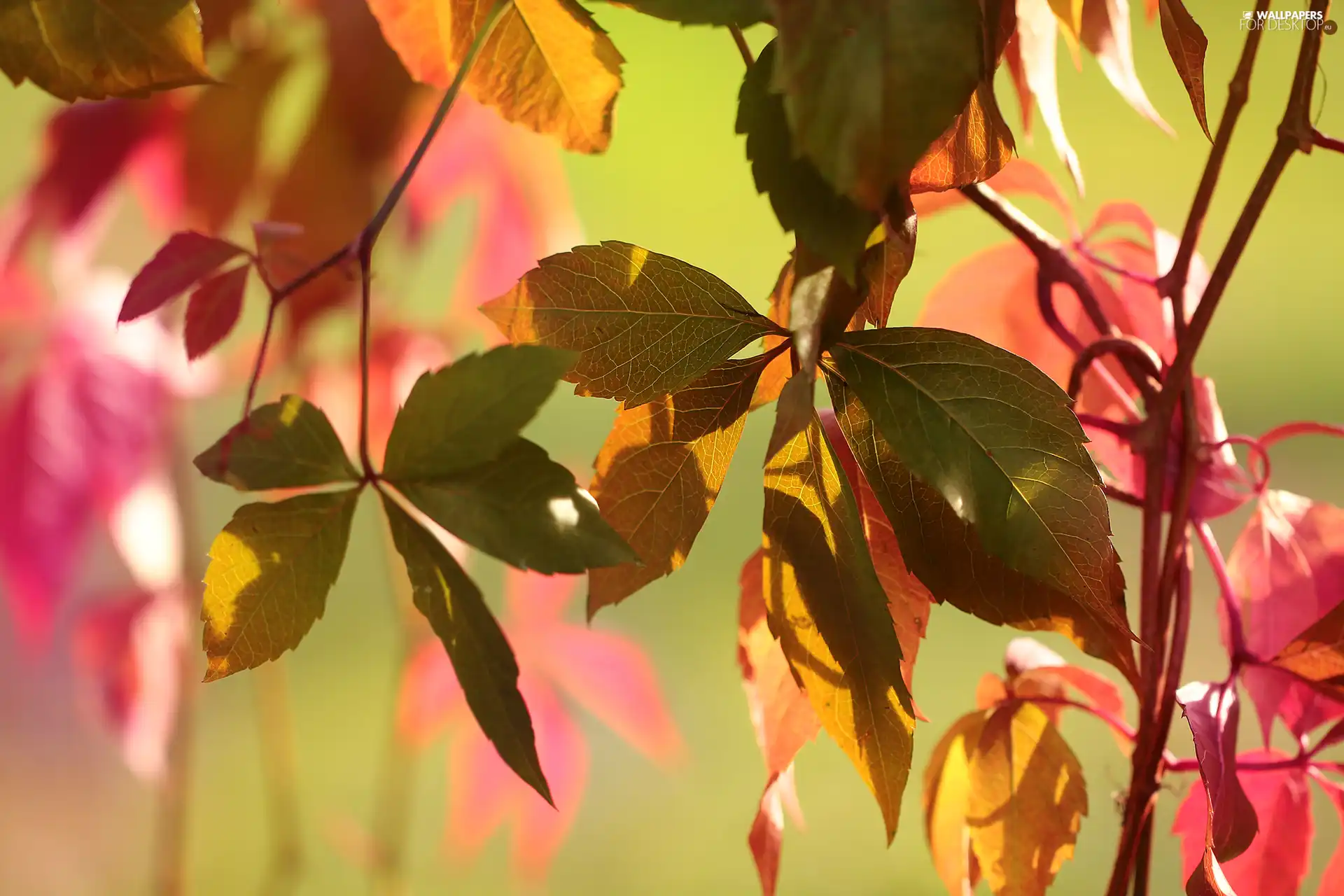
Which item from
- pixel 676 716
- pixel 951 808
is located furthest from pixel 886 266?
pixel 676 716

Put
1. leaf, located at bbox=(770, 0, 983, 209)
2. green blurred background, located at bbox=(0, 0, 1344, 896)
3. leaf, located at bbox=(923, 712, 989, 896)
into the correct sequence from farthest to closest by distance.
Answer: green blurred background, located at bbox=(0, 0, 1344, 896) → leaf, located at bbox=(923, 712, 989, 896) → leaf, located at bbox=(770, 0, 983, 209)

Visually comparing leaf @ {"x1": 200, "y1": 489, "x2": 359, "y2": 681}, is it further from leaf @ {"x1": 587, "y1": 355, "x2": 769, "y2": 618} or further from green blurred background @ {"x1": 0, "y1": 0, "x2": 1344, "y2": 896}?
green blurred background @ {"x1": 0, "y1": 0, "x2": 1344, "y2": 896}

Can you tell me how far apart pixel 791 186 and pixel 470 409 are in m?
0.05

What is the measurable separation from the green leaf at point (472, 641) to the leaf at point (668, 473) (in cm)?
2

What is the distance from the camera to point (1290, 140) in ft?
0.56

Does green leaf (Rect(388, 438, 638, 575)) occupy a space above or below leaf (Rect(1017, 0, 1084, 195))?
below

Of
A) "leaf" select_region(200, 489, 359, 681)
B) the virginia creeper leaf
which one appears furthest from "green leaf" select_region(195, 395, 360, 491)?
the virginia creeper leaf

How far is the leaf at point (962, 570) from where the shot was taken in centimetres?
14

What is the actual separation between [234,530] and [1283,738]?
827 millimetres

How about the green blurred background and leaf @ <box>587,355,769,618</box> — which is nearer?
leaf @ <box>587,355,769,618</box>

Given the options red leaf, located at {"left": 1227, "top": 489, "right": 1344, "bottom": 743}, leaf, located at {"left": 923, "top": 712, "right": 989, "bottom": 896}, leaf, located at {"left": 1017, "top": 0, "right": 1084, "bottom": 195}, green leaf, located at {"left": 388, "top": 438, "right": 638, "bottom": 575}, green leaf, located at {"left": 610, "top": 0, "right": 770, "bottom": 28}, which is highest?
leaf, located at {"left": 1017, "top": 0, "right": 1084, "bottom": 195}

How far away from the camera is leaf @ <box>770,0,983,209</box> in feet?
0.35

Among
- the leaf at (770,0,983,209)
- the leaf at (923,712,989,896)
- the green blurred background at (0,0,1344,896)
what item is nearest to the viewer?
the leaf at (770,0,983,209)

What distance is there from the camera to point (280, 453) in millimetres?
146
